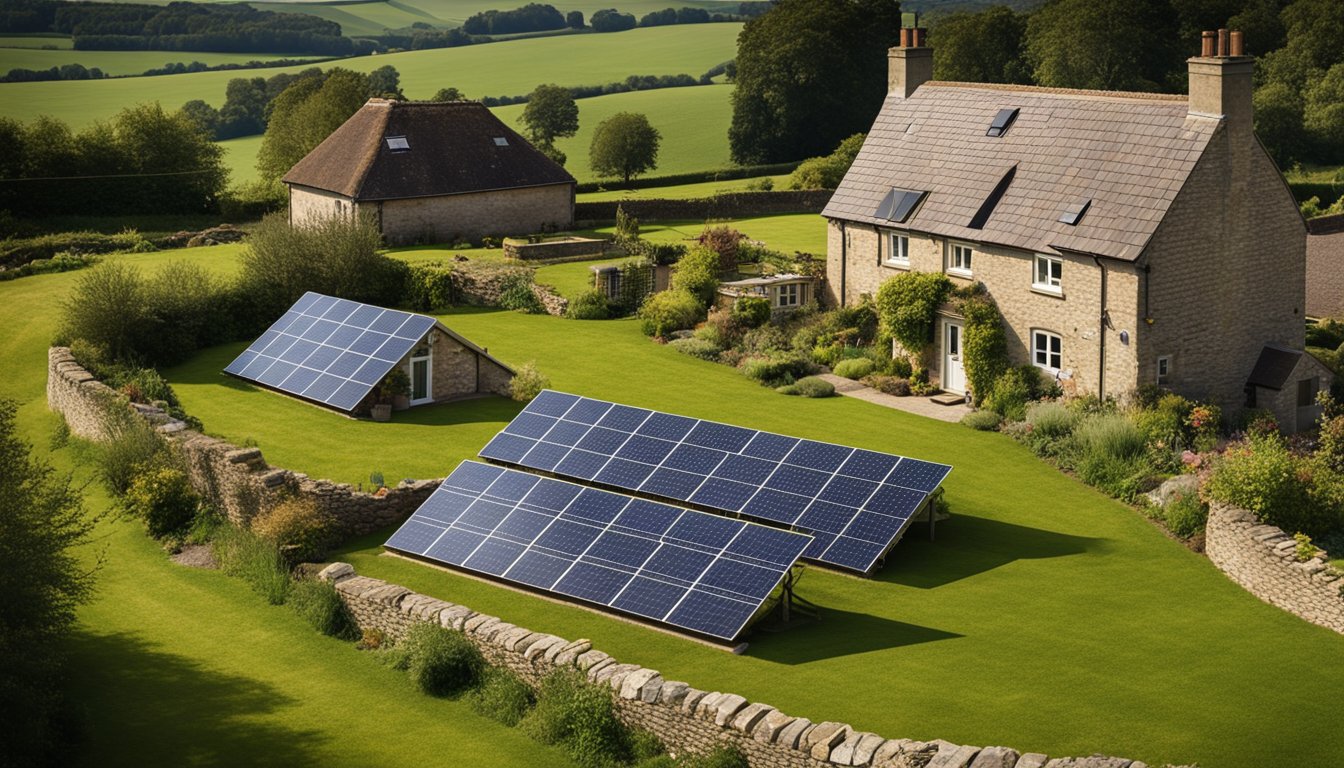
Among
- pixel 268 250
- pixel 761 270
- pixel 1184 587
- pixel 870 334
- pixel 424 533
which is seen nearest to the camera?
pixel 1184 587

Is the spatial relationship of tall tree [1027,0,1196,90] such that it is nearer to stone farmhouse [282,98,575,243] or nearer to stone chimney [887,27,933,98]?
stone farmhouse [282,98,575,243]

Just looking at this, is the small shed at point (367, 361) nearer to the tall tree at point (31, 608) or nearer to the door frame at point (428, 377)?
the door frame at point (428, 377)

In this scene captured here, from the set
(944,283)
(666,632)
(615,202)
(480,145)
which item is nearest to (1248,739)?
(666,632)

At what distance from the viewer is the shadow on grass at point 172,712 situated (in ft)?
71.5

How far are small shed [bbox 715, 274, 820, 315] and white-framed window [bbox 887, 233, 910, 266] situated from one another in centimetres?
448

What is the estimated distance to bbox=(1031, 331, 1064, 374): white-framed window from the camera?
3753cm

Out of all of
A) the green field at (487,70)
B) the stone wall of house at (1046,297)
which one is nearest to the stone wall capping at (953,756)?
the stone wall of house at (1046,297)

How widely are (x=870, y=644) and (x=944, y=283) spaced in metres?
18.1

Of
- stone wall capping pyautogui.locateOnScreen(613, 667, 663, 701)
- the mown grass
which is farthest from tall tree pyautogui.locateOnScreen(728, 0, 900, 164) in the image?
stone wall capping pyautogui.locateOnScreen(613, 667, 663, 701)

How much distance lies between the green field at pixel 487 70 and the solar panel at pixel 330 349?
201ft

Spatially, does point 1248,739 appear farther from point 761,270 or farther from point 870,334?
point 761,270

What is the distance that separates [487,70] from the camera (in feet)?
457

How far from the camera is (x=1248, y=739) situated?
20.3 m

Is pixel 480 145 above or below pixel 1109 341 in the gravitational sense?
above
